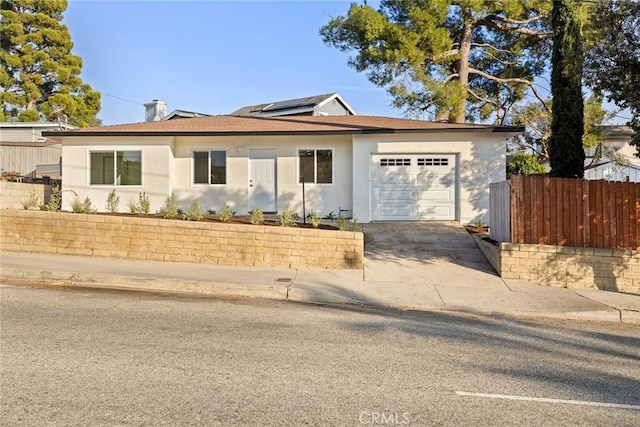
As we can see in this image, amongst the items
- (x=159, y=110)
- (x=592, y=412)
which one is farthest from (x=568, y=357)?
(x=159, y=110)

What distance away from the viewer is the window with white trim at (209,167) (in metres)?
17.4

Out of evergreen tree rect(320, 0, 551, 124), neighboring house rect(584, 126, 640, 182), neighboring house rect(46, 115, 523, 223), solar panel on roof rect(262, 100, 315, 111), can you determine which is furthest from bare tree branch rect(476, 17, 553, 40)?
solar panel on roof rect(262, 100, 315, 111)

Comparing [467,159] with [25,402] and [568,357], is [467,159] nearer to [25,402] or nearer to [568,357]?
[568,357]

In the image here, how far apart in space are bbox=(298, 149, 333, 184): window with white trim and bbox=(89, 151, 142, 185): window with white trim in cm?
558

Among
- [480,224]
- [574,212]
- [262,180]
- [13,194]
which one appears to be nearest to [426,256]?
[574,212]

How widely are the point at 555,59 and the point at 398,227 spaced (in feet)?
20.3

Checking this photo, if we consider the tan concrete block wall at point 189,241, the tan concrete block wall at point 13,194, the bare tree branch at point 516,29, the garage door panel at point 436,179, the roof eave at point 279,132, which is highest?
the bare tree branch at point 516,29

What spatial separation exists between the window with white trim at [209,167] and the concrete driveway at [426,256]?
18.0 ft

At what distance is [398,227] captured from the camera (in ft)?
50.2

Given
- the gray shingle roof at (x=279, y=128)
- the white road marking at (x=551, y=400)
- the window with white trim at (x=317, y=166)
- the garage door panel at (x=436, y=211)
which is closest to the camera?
the white road marking at (x=551, y=400)

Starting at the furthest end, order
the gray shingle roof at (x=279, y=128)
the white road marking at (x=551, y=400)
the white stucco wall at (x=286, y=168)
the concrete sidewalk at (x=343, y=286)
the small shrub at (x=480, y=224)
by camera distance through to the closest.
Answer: the white stucco wall at (x=286, y=168) < the gray shingle roof at (x=279, y=128) < the small shrub at (x=480, y=224) < the concrete sidewalk at (x=343, y=286) < the white road marking at (x=551, y=400)

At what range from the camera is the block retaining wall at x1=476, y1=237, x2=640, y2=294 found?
10.7 m

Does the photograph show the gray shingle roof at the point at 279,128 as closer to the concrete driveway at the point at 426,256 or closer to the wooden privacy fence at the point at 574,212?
the concrete driveway at the point at 426,256

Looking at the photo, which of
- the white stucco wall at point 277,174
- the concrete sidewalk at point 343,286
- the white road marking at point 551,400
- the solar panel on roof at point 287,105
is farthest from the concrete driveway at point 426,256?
the solar panel on roof at point 287,105
